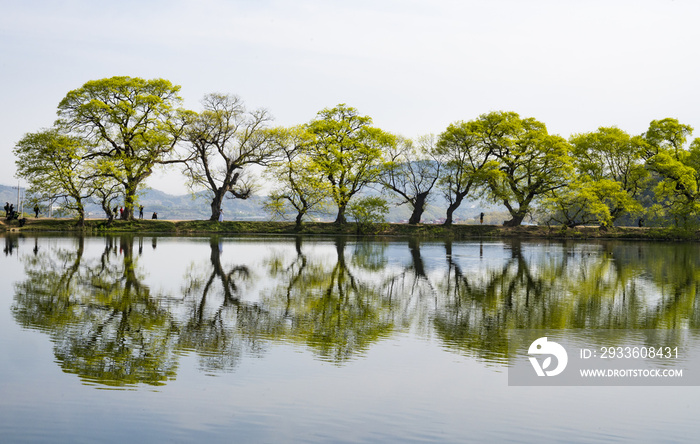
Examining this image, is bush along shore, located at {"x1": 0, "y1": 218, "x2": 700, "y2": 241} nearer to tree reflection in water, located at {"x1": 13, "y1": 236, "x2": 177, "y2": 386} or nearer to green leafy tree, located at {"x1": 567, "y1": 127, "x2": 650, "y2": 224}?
green leafy tree, located at {"x1": 567, "y1": 127, "x2": 650, "y2": 224}

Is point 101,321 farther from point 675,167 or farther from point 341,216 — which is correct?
point 675,167

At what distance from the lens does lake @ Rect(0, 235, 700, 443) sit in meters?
7.02

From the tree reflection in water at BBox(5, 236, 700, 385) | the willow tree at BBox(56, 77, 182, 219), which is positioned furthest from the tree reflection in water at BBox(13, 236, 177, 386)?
the willow tree at BBox(56, 77, 182, 219)

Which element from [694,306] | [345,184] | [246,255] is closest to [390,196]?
[345,184]

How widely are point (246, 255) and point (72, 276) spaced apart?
12.0 meters

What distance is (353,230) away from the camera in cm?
6562

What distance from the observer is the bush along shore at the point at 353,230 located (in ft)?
193

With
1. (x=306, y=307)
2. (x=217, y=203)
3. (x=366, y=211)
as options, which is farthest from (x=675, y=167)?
(x=306, y=307)

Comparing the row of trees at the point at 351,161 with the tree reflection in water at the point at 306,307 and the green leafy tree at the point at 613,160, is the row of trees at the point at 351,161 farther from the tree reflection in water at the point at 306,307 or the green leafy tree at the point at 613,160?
the tree reflection in water at the point at 306,307

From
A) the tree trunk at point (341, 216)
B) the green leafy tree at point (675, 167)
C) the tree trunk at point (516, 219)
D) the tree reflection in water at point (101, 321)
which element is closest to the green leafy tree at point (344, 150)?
the tree trunk at point (341, 216)

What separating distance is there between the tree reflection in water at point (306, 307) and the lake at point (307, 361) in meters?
0.06

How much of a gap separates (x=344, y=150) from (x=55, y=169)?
28643mm

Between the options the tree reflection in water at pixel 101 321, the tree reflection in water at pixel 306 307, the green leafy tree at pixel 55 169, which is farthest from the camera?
the green leafy tree at pixel 55 169

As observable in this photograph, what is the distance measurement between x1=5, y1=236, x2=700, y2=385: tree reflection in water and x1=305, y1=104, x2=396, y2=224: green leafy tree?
3799cm
